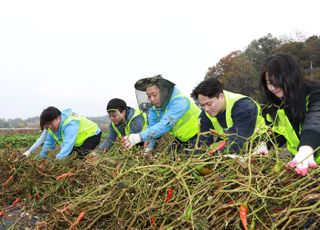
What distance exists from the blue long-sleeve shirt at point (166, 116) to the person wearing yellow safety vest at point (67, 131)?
2.91ft

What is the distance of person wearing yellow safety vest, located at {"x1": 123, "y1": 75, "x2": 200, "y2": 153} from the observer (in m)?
3.69

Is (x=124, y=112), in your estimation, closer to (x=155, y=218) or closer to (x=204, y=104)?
(x=204, y=104)

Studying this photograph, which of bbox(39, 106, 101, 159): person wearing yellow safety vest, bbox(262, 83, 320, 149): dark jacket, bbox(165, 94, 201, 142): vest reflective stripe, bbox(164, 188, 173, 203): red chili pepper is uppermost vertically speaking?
bbox(39, 106, 101, 159): person wearing yellow safety vest

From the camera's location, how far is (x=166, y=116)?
3.77m

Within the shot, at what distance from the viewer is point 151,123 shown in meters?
4.25

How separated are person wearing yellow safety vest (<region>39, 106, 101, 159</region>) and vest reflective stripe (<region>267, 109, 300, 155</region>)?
240 cm

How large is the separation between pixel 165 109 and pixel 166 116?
0.19m

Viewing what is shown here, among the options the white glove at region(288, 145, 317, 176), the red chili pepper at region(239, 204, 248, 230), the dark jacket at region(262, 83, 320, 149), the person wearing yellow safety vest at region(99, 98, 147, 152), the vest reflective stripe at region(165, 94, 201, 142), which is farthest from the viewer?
the person wearing yellow safety vest at region(99, 98, 147, 152)

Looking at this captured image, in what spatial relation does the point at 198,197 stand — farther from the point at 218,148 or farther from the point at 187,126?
the point at 187,126

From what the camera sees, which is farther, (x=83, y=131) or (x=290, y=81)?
(x=83, y=131)

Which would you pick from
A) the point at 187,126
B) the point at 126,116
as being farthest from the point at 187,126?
the point at 126,116

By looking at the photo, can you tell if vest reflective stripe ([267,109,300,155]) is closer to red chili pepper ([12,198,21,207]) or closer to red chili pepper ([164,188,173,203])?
red chili pepper ([164,188,173,203])

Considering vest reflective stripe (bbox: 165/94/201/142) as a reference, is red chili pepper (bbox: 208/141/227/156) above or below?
above

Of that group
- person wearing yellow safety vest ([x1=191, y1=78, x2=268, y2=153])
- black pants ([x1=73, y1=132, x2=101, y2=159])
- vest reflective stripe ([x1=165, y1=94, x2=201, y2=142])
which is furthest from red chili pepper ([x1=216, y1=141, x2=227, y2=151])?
black pants ([x1=73, y1=132, x2=101, y2=159])
